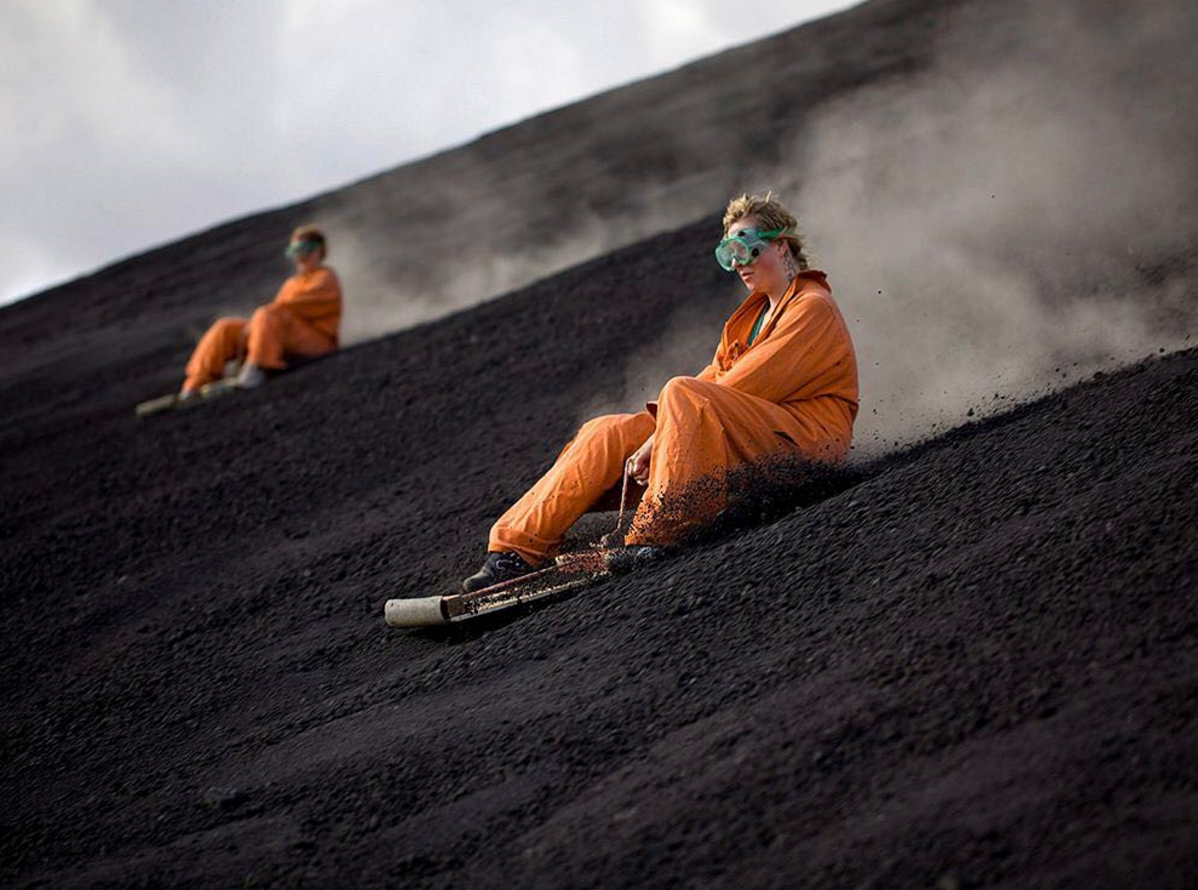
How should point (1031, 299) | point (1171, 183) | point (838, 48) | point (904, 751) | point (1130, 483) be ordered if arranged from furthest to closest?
point (838, 48)
point (1171, 183)
point (1031, 299)
point (1130, 483)
point (904, 751)

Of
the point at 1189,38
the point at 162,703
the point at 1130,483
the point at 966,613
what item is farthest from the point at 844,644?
the point at 1189,38

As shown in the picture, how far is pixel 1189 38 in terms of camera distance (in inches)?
557

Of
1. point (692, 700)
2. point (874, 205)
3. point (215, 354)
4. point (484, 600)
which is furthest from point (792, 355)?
point (215, 354)

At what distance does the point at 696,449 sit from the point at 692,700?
122 cm

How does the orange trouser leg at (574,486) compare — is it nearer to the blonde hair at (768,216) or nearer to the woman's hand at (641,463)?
the woman's hand at (641,463)

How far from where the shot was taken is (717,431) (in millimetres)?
5605

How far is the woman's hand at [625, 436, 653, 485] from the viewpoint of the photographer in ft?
18.8

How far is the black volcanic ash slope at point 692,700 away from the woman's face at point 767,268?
0.95 m

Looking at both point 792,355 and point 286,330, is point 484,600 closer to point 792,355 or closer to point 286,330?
point 792,355

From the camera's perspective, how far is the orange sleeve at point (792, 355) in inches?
232

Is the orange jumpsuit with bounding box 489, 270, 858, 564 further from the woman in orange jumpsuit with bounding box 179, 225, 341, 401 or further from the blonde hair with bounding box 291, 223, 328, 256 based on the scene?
the blonde hair with bounding box 291, 223, 328, 256

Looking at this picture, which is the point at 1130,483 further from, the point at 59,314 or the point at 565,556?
the point at 59,314

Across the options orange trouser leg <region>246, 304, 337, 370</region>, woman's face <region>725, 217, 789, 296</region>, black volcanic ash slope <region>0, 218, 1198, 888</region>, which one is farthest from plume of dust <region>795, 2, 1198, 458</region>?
orange trouser leg <region>246, 304, 337, 370</region>

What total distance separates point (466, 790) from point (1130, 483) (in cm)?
251
